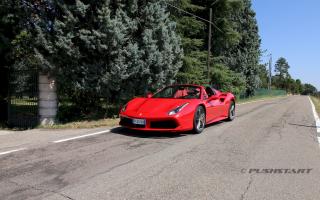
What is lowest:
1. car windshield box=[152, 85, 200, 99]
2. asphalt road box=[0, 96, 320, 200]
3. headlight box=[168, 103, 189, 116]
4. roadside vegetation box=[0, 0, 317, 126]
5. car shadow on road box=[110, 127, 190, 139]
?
asphalt road box=[0, 96, 320, 200]

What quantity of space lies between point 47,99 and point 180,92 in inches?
170

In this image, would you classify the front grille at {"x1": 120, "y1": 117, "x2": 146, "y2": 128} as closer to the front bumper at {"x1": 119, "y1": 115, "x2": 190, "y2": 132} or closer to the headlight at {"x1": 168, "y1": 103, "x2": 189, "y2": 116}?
the front bumper at {"x1": 119, "y1": 115, "x2": 190, "y2": 132}

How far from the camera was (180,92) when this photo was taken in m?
9.48

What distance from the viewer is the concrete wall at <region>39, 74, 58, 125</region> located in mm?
11156

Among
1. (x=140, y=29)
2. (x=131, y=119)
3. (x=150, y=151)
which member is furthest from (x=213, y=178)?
(x=140, y=29)

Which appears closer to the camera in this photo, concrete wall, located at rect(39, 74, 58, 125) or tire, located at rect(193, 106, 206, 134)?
tire, located at rect(193, 106, 206, 134)

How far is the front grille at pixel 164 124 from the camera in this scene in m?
7.91

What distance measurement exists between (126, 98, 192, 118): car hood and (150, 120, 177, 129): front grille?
0.50 feet

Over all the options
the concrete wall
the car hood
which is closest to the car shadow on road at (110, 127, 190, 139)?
the car hood

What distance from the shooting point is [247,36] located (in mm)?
39250

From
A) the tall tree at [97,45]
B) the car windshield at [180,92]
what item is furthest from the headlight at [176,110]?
the tall tree at [97,45]

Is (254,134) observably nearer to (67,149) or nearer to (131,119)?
(131,119)

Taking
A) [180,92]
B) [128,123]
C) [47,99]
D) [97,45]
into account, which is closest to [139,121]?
[128,123]

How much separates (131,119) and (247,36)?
33511mm
